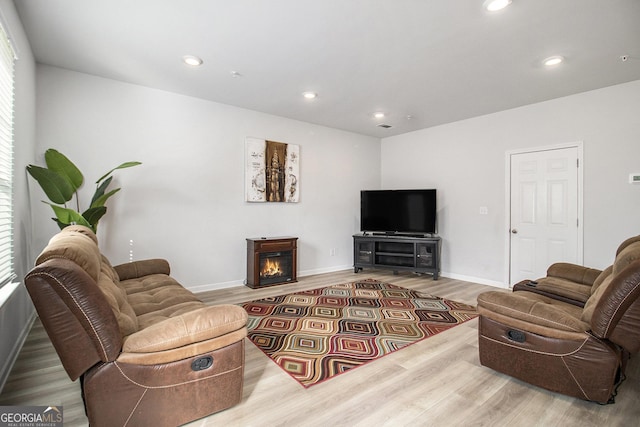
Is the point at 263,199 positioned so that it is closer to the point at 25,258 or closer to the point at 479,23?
the point at 25,258

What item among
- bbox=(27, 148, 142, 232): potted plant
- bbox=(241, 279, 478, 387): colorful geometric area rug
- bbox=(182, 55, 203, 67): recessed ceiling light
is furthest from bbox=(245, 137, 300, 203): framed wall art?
bbox=(27, 148, 142, 232): potted plant

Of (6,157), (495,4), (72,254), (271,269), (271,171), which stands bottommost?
(271,269)

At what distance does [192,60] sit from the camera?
3080 millimetres

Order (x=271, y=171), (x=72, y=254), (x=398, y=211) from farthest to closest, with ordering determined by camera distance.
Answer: (x=398, y=211)
(x=271, y=171)
(x=72, y=254)

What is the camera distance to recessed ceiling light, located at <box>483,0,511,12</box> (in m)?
2.16

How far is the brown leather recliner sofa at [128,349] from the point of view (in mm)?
1302

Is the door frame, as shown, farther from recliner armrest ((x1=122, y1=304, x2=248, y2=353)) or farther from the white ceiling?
recliner armrest ((x1=122, y1=304, x2=248, y2=353))

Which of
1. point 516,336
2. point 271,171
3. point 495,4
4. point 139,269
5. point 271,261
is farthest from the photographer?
point 271,171

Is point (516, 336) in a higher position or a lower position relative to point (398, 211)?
lower

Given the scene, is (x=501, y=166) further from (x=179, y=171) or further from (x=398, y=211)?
(x=179, y=171)

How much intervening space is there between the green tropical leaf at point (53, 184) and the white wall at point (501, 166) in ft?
17.0

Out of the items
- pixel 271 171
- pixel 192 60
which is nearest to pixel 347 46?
pixel 192 60

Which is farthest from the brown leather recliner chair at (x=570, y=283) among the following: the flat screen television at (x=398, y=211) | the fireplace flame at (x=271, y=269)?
the fireplace flame at (x=271, y=269)

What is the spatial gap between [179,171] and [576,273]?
4.66m
